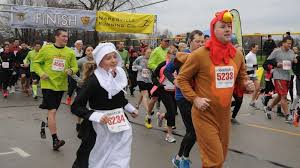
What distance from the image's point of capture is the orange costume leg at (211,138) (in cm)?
420

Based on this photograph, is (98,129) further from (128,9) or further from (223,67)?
(128,9)

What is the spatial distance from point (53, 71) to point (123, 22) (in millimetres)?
11834

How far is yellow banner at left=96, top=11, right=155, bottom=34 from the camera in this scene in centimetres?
1858

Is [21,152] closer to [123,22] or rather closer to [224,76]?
[224,76]

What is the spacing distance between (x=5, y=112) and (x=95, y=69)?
740 centimetres

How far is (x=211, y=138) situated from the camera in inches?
166

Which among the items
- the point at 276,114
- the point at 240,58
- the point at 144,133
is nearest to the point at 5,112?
the point at 144,133

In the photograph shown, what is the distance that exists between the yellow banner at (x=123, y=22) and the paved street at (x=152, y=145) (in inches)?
327

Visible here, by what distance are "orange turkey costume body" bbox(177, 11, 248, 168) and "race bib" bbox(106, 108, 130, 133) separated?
62 centimetres

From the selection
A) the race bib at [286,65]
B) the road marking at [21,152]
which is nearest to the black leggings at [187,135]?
the road marking at [21,152]

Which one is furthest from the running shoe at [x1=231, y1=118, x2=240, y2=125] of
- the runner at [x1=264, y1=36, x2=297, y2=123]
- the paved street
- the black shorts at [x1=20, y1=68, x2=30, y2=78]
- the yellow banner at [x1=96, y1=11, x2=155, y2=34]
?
the yellow banner at [x1=96, y1=11, x2=155, y2=34]

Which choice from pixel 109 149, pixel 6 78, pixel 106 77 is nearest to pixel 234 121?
pixel 106 77

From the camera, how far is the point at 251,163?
630cm

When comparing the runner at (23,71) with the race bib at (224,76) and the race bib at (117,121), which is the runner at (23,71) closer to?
the race bib at (117,121)
